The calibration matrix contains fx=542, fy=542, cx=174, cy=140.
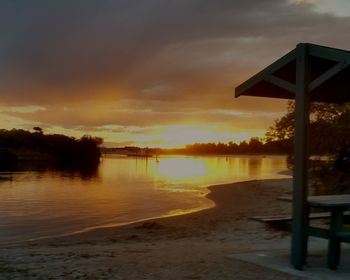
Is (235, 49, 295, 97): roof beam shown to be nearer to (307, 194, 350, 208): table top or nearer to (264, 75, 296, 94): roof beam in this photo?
(264, 75, 296, 94): roof beam

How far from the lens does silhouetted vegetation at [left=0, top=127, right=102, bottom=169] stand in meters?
125

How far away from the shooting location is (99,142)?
552 feet

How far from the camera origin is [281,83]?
8.84m

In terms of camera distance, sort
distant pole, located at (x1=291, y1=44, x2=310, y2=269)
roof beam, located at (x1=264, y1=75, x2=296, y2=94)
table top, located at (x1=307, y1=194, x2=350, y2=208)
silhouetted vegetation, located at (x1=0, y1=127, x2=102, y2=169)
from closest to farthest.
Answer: table top, located at (x1=307, y1=194, x2=350, y2=208) → distant pole, located at (x1=291, y1=44, x2=310, y2=269) → roof beam, located at (x1=264, y1=75, x2=296, y2=94) → silhouetted vegetation, located at (x1=0, y1=127, x2=102, y2=169)

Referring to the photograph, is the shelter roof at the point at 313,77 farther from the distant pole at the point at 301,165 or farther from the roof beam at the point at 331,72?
the distant pole at the point at 301,165

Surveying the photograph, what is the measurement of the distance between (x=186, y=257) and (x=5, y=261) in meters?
3.27

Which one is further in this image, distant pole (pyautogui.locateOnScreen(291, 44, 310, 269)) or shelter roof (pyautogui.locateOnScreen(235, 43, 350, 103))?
distant pole (pyautogui.locateOnScreen(291, 44, 310, 269))

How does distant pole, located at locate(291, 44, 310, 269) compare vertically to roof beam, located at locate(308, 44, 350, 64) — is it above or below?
below

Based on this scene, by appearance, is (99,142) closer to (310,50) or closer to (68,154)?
(68,154)

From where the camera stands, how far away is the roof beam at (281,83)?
28.3 ft

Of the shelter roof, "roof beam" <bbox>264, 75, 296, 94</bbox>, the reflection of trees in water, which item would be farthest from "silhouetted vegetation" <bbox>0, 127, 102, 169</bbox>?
"roof beam" <bbox>264, 75, 296, 94</bbox>

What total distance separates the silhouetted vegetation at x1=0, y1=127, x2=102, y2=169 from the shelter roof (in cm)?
10671

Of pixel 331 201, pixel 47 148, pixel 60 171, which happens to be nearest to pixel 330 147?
pixel 331 201

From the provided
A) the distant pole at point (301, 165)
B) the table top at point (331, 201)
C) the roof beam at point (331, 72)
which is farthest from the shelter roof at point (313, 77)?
the table top at point (331, 201)
